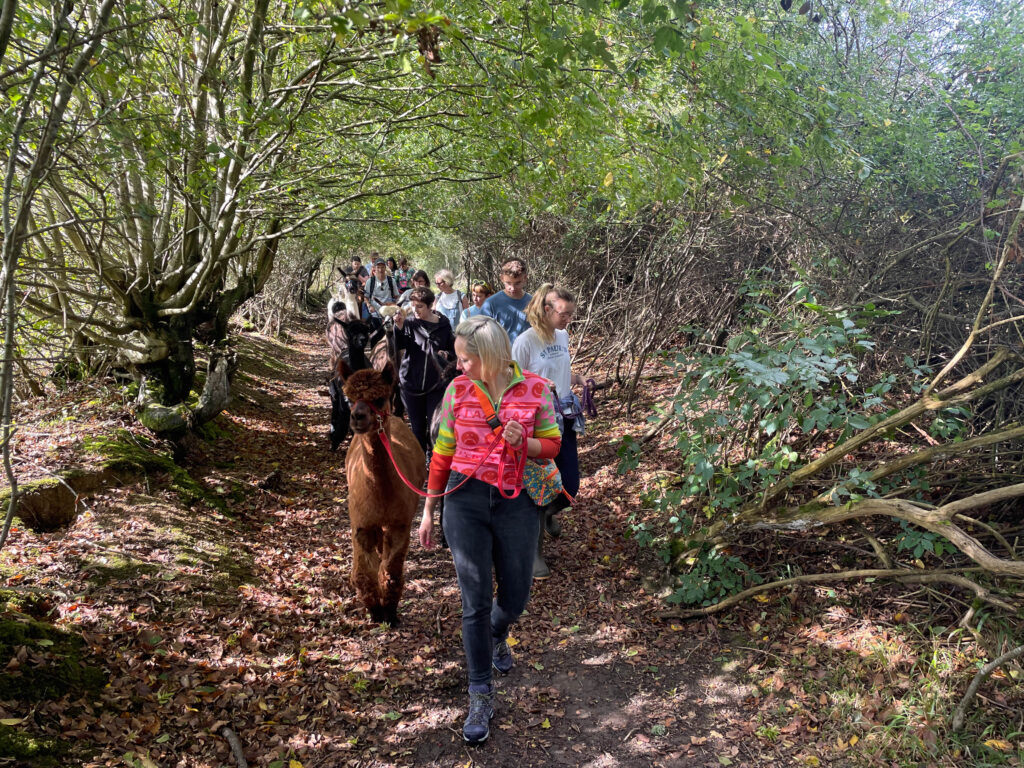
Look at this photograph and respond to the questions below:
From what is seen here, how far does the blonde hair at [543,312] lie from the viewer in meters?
4.33

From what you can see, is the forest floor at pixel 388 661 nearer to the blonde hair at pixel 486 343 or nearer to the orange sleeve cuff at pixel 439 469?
the orange sleeve cuff at pixel 439 469

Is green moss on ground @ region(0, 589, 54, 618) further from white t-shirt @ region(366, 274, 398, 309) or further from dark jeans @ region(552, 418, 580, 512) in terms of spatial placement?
white t-shirt @ region(366, 274, 398, 309)

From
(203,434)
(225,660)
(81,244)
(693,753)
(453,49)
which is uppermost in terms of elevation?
(453,49)

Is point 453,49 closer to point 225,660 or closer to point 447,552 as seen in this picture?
point 447,552

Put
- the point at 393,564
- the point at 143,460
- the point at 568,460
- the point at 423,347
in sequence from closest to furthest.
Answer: the point at 393,564, the point at 568,460, the point at 143,460, the point at 423,347

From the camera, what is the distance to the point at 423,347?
5535 mm

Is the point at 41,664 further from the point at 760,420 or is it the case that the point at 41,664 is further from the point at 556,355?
the point at 760,420

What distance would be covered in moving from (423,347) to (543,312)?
1633 mm

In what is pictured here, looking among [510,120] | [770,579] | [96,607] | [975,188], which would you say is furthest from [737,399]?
[96,607]

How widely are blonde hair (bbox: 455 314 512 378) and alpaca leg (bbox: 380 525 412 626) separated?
1.71 m

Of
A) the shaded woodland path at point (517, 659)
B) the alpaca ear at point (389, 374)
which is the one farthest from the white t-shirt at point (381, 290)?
the alpaca ear at point (389, 374)

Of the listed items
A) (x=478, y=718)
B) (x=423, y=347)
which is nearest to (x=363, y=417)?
(x=478, y=718)

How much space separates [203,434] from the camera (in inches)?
273

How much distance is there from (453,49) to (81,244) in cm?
427
